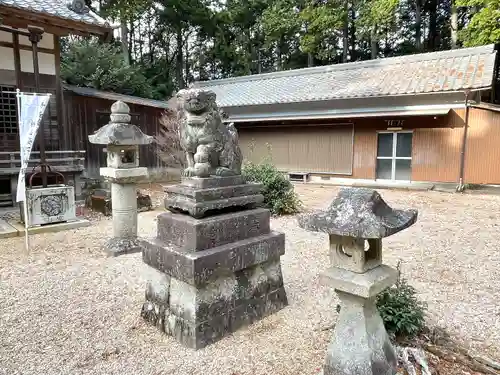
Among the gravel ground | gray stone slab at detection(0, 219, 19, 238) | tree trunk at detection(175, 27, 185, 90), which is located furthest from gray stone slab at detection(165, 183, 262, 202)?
tree trunk at detection(175, 27, 185, 90)

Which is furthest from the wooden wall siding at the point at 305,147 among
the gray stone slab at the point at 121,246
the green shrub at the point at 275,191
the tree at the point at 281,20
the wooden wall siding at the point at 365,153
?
the tree at the point at 281,20

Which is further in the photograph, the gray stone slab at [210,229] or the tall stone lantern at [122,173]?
the tall stone lantern at [122,173]

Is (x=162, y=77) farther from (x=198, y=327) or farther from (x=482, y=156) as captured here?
(x=198, y=327)

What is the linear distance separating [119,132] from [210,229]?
331 cm

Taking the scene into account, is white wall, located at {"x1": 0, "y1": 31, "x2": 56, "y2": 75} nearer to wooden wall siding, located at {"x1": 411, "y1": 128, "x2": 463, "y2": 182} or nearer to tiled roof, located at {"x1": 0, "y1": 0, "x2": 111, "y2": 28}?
tiled roof, located at {"x1": 0, "y1": 0, "x2": 111, "y2": 28}

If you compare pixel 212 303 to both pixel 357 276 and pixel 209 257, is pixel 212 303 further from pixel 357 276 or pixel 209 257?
pixel 357 276

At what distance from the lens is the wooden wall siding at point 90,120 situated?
38.7ft

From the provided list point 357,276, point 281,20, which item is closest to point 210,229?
point 357,276

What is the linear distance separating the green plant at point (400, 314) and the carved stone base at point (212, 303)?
110 cm

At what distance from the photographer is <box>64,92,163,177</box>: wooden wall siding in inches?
465

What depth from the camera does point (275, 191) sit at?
8172 millimetres

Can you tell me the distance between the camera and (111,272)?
4.82 m

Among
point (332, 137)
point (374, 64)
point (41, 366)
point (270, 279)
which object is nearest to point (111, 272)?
point (41, 366)

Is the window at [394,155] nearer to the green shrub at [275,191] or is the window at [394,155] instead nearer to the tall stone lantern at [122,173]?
the green shrub at [275,191]
